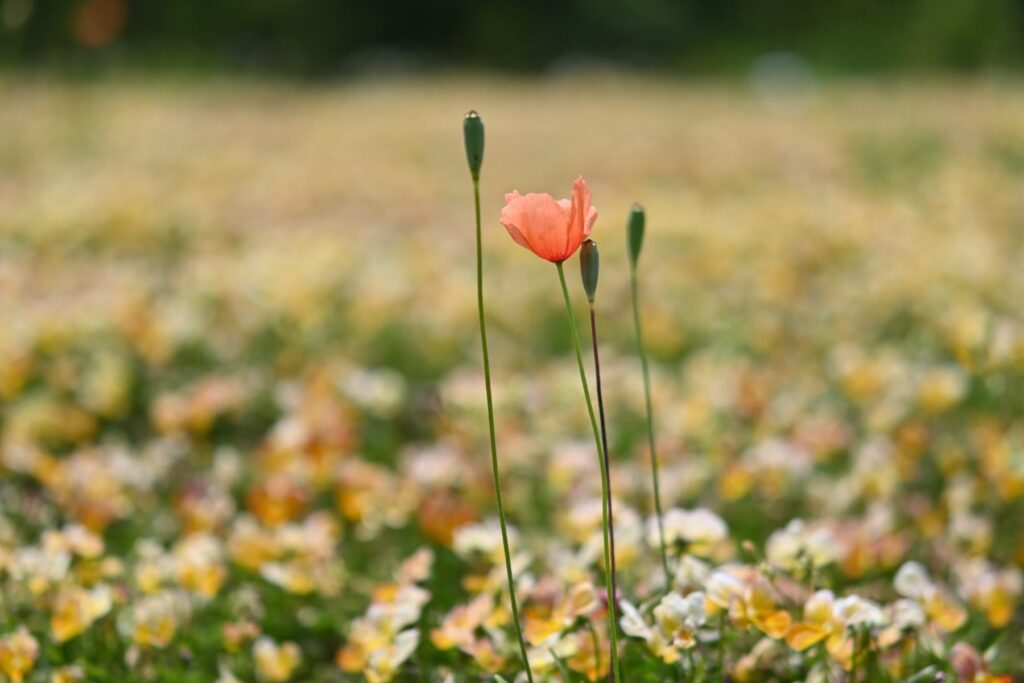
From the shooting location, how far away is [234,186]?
5.29 metres

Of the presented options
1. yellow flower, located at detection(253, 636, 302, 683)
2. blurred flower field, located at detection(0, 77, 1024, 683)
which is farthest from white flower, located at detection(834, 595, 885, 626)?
yellow flower, located at detection(253, 636, 302, 683)

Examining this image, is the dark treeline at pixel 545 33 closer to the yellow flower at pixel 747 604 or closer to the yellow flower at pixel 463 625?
the yellow flower at pixel 463 625

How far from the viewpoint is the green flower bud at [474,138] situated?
823 mm

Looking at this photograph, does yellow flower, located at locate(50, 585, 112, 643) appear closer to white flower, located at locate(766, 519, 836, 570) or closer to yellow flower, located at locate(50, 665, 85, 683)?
yellow flower, located at locate(50, 665, 85, 683)

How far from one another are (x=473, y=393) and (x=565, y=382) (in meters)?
0.20

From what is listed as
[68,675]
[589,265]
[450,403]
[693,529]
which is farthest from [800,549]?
[450,403]

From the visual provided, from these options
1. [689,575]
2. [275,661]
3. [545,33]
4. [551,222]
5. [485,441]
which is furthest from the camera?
[545,33]

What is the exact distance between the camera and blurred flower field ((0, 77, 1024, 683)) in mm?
1197

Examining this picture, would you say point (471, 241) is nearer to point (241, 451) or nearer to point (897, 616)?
point (241, 451)

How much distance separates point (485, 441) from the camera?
2.08m

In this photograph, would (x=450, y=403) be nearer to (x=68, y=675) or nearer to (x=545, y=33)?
(x=68, y=675)

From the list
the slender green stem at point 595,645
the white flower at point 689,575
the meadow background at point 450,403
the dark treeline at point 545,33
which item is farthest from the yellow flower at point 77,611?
the dark treeline at point 545,33

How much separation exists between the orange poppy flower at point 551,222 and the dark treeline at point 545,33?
39.9 feet

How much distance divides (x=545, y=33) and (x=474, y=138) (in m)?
22.7
